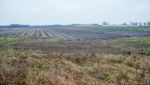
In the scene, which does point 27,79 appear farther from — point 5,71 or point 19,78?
point 5,71

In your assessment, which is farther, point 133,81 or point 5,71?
point 133,81

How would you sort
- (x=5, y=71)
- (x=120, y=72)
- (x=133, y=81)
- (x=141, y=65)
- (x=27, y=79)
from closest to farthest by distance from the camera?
(x=27, y=79), (x=5, y=71), (x=133, y=81), (x=120, y=72), (x=141, y=65)

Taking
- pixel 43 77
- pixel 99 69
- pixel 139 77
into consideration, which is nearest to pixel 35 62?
pixel 99 69

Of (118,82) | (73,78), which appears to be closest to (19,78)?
(73,78)

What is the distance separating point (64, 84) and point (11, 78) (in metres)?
1.80

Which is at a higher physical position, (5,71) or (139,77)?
(5,71)

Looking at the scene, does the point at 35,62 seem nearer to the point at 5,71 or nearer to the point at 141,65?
the point at 5,71

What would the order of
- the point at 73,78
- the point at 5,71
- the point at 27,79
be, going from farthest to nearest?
the point at 73,78 < the point at 5,71 < the point at 27,79

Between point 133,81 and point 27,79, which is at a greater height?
point 27,79

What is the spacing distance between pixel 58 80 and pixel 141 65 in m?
7.99

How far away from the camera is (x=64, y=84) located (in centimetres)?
935

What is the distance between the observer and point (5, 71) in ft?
32.0

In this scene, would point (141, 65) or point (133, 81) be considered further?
point (141, 65)

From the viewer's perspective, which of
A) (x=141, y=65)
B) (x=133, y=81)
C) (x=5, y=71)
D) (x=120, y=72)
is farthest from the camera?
(x=141, y=65)
